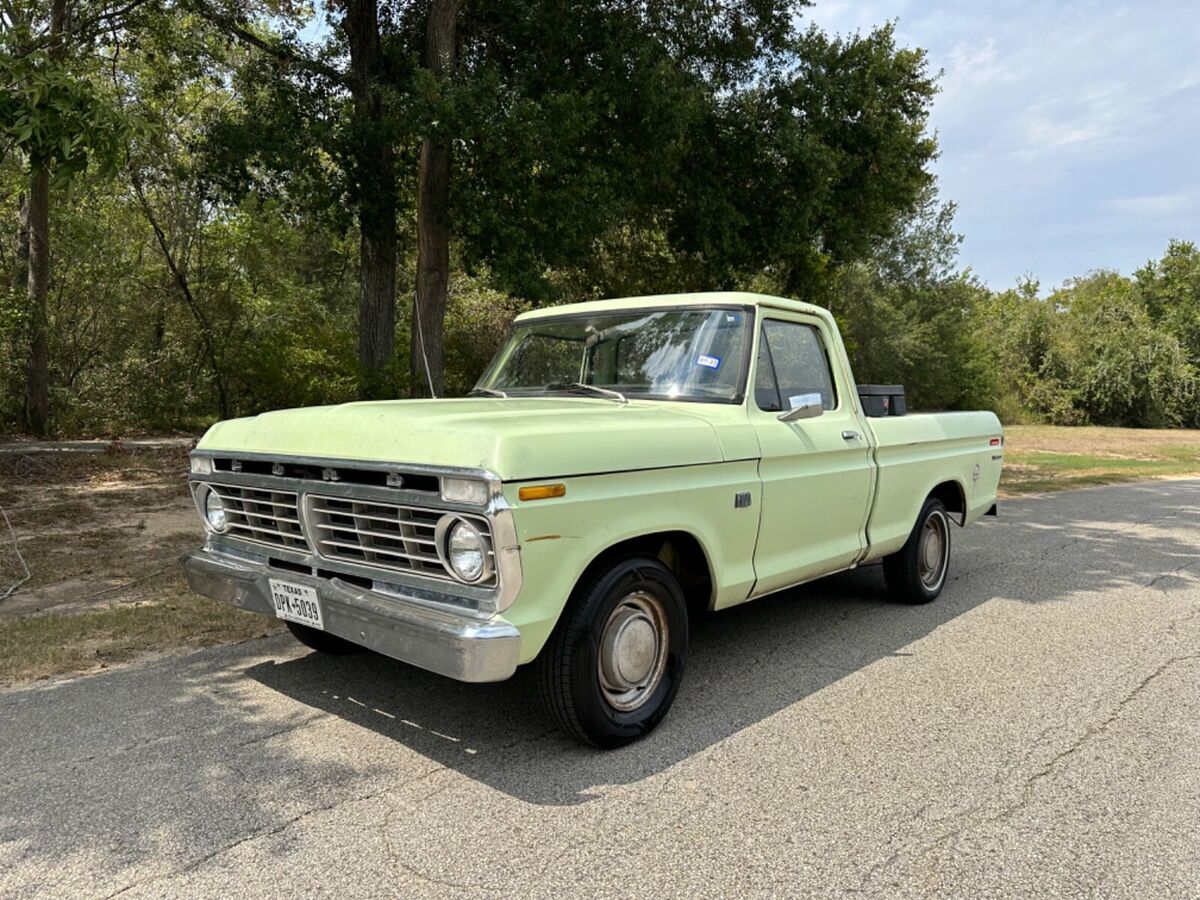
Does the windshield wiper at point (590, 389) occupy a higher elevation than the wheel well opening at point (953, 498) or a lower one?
higher

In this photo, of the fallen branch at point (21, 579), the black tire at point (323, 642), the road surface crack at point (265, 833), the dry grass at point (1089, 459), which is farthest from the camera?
the dry grass at point (1089, 459)

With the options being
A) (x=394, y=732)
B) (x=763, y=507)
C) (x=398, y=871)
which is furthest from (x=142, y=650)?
(x=763, y=507)

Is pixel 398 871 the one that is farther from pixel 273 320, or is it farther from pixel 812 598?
pixel 273 320

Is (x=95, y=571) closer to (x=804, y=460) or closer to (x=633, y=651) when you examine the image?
(x=633, y=651)

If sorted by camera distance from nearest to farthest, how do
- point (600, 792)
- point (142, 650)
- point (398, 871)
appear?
point (398, 871)
point (600, 792)
point (142, 650)

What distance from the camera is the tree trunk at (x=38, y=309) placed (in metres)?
14.6

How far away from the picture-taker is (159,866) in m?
2.67

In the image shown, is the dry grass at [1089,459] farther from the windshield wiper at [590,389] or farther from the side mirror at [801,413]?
the windshield wiper at [590,389]

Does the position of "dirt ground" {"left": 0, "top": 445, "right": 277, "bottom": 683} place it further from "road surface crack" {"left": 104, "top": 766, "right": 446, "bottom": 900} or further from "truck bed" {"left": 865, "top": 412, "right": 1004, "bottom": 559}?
"truck bed" {"left": 865, "top": 412, "right": 1004, "bottom": 559}

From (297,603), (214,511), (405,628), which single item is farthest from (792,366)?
(214,511)

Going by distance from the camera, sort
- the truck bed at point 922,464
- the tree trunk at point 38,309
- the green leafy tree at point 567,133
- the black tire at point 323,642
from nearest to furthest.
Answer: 1. the black tire at point 323,642
2. the truck bed at point 922,464
3. the green leafy tree at point 567,133
4. the tree trunk at point 38,309

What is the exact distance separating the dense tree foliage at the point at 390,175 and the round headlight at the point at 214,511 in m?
2.75

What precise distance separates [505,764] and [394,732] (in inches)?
22.9

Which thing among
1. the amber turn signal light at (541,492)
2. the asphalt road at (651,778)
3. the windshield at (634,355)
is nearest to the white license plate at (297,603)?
the asphalt road at (651,778)
